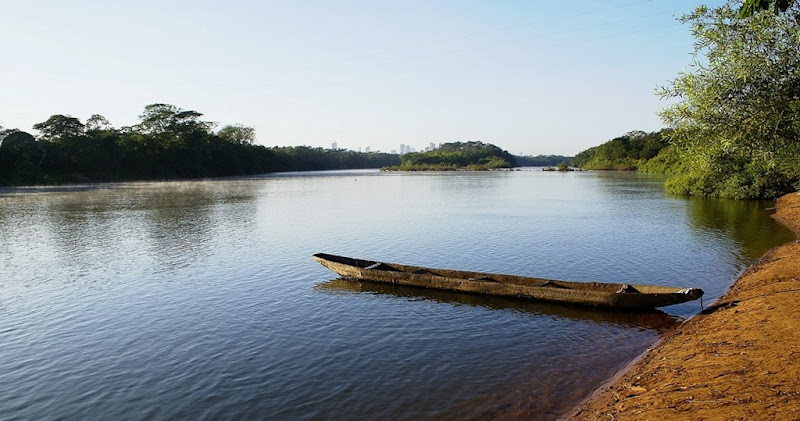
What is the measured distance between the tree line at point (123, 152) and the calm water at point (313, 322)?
283 ft

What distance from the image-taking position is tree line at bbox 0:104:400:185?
10525cm

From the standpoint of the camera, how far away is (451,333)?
1512cm

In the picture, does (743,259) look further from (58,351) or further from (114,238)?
(114,238)

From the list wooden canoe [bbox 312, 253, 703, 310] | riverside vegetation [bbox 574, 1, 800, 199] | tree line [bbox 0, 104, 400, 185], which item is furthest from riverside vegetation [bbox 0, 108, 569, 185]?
riverside vegetation [bbox 574, 1, 800, 199]

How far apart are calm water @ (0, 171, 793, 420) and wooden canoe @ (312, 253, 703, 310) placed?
1.47 ft

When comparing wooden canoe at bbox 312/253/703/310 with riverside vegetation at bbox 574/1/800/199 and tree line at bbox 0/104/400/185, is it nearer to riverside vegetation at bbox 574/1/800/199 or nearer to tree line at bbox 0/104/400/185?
riverside vegetation at bbox 574/1/800/199

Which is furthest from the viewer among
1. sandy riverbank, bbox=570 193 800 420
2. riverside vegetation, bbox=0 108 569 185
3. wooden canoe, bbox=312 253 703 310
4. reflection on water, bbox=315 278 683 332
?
riverside vegetation, bbox=0 108 569 185

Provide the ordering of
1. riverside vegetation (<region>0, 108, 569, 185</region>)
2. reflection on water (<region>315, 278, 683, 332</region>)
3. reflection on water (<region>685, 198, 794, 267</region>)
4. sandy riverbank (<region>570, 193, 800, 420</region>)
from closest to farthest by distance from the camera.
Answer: sandy riverbank (<region>570, 193, 800, 420</region>)
reflection on water (<region>315, 278, 683, 332</region>)
reflection on water (<region>685, 198, 794, 267</region>)
riverside vegetation (<region>0, 108, 569, 185</region>)

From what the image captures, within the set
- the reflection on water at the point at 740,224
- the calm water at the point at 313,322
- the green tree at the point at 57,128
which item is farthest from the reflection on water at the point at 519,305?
the green tree at the point at 57,128

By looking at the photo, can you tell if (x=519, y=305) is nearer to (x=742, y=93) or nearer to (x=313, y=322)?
(x=313, y=322)

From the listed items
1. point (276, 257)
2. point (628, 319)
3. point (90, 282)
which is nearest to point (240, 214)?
point (276, 257)

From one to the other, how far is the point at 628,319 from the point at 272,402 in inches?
440

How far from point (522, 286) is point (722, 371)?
26.7ft

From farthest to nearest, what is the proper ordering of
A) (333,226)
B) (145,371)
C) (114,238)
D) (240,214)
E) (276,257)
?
(240,214) → (333,226) → (114,238) → (276,257) → (145,371)
